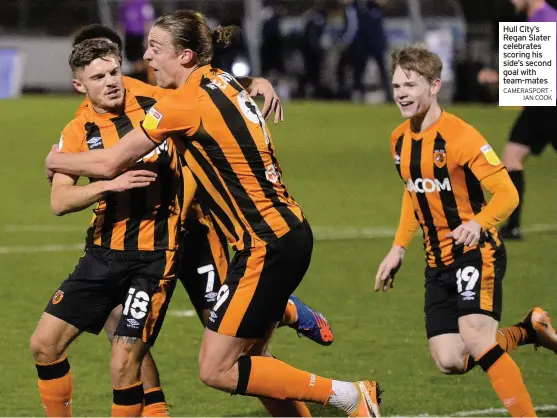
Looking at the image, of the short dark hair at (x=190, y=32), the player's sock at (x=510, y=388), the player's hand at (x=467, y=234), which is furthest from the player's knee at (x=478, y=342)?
the short dark hair at (x=190, y=32)

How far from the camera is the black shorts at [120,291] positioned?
5633mm

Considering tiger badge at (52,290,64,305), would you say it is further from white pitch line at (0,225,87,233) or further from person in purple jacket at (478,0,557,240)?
white pitch line at (0,225,87,233)

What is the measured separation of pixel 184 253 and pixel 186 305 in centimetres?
326

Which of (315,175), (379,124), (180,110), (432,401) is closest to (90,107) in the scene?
(180,110)

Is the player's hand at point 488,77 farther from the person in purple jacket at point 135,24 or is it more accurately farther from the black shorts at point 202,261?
the person in purple jacket at point 135,24

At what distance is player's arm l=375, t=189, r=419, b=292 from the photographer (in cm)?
648

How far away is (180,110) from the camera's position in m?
5.12

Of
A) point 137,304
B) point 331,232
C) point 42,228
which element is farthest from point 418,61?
point 42,228

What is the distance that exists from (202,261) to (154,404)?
812mm

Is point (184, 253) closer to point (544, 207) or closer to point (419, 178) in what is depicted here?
point (419, 178)

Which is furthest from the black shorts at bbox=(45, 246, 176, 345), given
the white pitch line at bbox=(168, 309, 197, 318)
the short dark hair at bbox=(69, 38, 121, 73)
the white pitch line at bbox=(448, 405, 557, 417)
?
the white pitch line at bbox=(168, 309, 197, 318)

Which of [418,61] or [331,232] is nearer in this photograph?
[418,61]

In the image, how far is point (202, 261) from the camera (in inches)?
249

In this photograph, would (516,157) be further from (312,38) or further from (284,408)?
(312,38)
